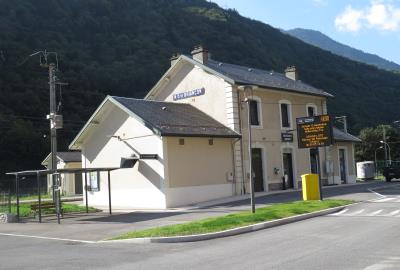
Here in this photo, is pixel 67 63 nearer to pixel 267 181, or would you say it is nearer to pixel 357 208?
pixel 267 181

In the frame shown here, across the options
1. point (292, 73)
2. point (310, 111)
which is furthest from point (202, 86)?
point (292, 73)

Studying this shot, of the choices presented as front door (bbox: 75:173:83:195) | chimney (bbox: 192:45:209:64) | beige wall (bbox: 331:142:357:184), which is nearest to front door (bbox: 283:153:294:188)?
beige wall (bbox: 331:142:357:184)

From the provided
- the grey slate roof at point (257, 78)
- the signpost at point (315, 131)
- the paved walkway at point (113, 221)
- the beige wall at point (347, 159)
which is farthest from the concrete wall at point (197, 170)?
the beige wall at point (347, 159)

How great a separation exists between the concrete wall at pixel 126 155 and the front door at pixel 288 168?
1019 centimetres

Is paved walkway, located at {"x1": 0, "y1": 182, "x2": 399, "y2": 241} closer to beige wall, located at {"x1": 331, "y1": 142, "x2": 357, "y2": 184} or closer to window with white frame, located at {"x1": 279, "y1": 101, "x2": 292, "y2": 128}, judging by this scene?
window with white frame, located at {"x1": 279, "y1": 101, "x2": 292, "y2": 128}

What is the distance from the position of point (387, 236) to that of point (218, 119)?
18347mm

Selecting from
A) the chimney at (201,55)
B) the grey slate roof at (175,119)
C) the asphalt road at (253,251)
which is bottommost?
the asphalt road at (253,251)

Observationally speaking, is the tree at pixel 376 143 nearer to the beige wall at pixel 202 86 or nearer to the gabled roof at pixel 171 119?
the beige wall at pixel 202 86

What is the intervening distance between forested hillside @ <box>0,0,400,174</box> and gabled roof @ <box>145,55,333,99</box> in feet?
90.1

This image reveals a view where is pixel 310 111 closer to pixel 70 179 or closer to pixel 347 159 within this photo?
pixel 347 159

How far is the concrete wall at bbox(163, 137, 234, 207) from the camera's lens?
25.5 meters

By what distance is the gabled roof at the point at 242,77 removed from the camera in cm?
3027

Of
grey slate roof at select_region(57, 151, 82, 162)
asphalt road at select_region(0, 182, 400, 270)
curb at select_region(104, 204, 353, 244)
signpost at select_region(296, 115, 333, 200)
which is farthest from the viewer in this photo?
grey slate roof at select_region(57, 151, 82, 162)

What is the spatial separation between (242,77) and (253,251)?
70.5 ft
